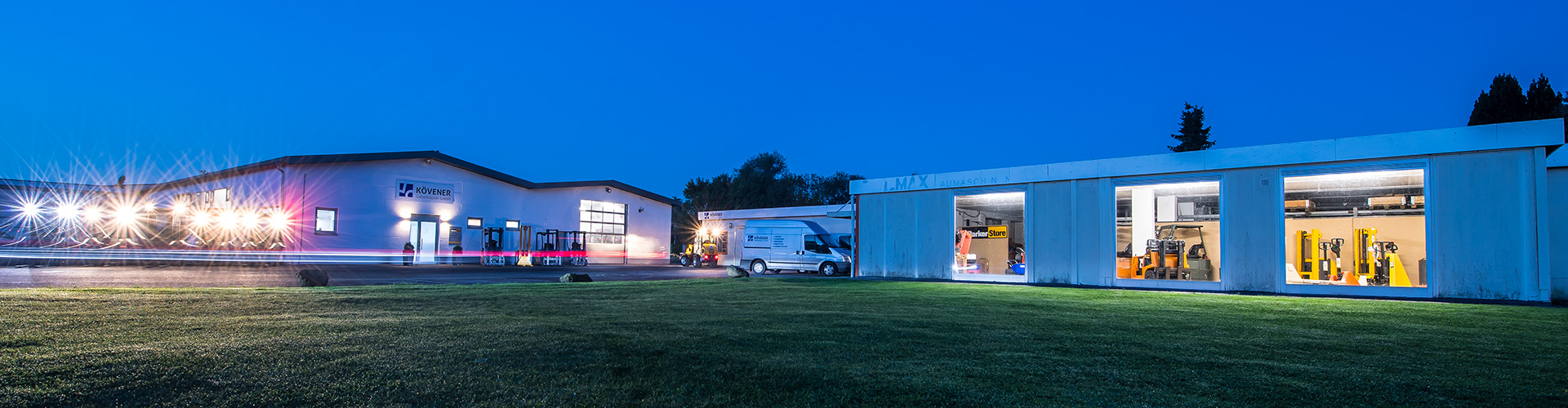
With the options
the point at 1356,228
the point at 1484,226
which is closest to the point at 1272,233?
the point at 1484,226

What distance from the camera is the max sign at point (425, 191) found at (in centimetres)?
2639

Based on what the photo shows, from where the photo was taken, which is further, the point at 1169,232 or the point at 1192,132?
the point at 1192,132

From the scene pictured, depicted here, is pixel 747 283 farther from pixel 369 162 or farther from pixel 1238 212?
pixel 369 162

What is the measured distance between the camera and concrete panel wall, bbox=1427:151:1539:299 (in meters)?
10.0

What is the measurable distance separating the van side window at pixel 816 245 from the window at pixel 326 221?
54.1 feet

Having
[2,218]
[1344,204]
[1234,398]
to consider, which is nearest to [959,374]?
[1234,398]

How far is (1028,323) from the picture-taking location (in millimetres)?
6430

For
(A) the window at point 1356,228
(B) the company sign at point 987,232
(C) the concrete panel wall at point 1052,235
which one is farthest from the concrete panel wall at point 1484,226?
(B) the company sign at point 987,232

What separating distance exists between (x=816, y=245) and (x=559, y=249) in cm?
1297

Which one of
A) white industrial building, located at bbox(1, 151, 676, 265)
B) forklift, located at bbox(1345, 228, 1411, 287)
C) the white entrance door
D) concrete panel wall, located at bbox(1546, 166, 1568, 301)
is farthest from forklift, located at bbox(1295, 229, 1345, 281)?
the white entrance door

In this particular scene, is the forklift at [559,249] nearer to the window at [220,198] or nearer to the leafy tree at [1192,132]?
the window at [220,198]

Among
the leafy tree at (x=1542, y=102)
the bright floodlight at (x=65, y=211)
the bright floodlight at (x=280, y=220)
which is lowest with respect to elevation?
the bright floodlight at (x=280, y=220)

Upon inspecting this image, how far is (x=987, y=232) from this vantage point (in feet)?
64.8

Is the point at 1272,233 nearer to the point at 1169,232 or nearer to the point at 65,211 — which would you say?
the point at 1169,232
